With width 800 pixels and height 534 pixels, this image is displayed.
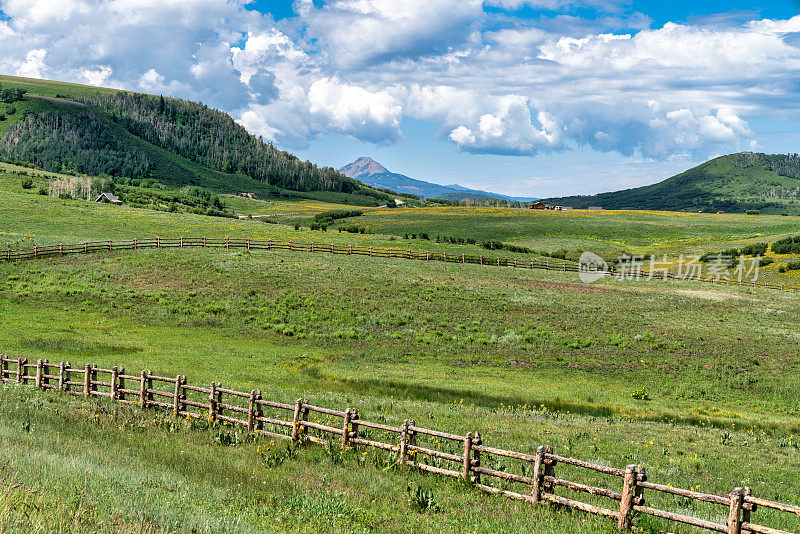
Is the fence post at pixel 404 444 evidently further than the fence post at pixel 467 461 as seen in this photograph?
Yes

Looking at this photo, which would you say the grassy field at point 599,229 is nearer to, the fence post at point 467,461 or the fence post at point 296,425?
the fence post at point 296,425

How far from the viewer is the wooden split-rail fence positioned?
33.6 ft

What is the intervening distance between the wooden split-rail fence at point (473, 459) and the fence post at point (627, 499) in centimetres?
2

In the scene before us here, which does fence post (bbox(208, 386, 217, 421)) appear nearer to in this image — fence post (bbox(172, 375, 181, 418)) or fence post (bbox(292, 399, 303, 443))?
fence post (bbox(172, 375, 181, 418))

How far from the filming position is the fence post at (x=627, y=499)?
10672 mm

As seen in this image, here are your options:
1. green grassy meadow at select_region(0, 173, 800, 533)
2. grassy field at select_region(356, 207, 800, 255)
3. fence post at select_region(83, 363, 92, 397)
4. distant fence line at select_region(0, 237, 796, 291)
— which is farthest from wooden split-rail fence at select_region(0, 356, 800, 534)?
grassy field at select_region(356, 207, 800, 255)

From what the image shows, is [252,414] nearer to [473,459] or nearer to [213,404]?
[213,404]

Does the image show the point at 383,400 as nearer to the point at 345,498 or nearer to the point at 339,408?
the point at 339,408

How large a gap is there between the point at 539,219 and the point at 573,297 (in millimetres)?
94940

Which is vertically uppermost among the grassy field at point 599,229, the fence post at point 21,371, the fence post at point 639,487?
the grassy field at point 599,229

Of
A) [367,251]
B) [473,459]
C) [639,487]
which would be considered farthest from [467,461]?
[367,251]

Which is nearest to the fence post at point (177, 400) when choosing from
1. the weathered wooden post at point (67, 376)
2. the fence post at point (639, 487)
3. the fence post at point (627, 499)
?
the weathered wooden post at point (67, 376)

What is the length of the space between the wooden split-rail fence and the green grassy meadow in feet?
1.58

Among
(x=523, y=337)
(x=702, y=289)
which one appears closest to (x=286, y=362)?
(x=523, y=337)
